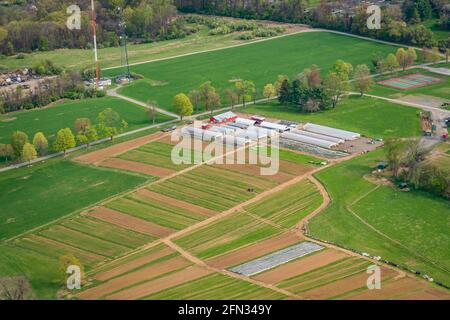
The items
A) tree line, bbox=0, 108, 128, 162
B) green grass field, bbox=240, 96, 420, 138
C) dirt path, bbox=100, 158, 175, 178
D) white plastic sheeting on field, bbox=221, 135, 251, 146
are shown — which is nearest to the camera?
dirt path, bbox=100, 158, 175, 178

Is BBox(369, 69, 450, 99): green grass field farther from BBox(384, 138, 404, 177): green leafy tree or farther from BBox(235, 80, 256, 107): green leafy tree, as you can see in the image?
BBox(384, 138, 404, 177): green leafy tree

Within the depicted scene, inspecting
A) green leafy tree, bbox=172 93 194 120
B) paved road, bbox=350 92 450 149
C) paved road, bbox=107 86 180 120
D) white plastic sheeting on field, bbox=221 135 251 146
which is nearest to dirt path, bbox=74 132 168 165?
green leafy tree, bbox=172 93 194 120

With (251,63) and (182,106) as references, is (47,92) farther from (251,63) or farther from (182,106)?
(251,63)
